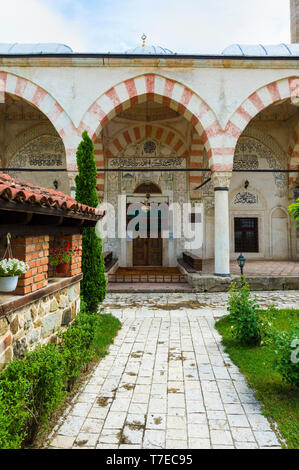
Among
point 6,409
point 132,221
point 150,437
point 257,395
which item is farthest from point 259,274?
point 6,409

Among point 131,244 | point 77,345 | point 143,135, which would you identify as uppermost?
point 143,135

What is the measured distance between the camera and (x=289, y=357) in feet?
8.95

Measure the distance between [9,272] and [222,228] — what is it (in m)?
6.13

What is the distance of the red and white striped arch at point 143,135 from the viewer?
11359mm

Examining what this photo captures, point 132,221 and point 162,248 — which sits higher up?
point 132,221

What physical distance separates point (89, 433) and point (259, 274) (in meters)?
7.05

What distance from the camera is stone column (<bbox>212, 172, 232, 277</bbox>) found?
7.71 meters

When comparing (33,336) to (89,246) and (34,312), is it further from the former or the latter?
(89,246)

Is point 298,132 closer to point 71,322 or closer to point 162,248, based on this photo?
point 162,248

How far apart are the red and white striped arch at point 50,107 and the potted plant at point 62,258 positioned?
156 inches

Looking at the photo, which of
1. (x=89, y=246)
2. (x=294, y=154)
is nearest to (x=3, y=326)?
(x=89, y=246)

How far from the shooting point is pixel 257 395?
285 cm

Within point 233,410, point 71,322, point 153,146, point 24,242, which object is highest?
point 153,146
